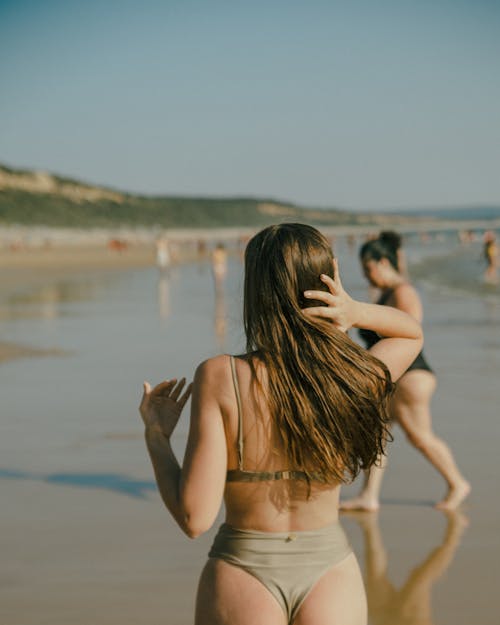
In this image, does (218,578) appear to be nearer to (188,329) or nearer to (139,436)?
(139,436)

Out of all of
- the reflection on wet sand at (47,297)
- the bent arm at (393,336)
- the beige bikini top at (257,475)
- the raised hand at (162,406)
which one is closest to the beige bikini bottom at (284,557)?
the beige bikini top at (257,475)

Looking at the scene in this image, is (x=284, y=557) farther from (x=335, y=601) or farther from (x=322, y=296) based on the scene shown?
(x=322, y=296)

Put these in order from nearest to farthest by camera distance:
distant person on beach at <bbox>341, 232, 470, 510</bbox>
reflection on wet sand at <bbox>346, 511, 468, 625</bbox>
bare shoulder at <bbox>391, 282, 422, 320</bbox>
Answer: reflection on wet sand at <bbox>346, 511, 468, 625</bbox>, bare shoulder at <bbox>391, 282, 422, 320</bbox>, distant person on beach at <bbox>341, 232, 470, 510</bbox>

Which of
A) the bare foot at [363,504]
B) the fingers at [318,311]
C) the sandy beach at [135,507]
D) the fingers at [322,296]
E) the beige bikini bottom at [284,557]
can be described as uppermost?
the fingers at [322,296]

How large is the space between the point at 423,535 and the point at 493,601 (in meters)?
1.01

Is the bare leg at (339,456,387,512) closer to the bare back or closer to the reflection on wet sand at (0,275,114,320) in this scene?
the bare back

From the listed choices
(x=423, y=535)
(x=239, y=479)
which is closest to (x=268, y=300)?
(x=239, y=479)

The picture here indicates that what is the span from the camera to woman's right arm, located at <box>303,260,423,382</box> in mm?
2246

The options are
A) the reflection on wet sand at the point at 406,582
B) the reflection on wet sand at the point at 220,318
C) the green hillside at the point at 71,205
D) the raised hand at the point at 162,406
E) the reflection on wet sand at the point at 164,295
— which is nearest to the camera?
the raised hand at the point at 162,406

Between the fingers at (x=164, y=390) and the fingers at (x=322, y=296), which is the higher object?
the fingers at (x=322, y=296)

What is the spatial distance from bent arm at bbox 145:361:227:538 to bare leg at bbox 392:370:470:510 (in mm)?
3719

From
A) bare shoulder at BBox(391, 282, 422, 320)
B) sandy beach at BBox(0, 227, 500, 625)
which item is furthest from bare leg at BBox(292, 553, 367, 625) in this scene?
bare shoulder at BBox(391, 282, 422, 320)

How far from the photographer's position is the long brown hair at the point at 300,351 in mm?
2238

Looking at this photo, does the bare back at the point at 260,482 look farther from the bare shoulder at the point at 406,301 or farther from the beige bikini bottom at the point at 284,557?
the bare shoulder at the point at 406,301
